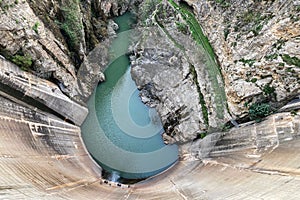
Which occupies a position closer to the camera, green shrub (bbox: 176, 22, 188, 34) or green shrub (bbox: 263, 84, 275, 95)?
green shrub (bbox: 263, 84, 275, 95)

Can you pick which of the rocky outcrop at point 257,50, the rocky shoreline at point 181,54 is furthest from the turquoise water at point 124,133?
the rocky outcrop at point 257,50

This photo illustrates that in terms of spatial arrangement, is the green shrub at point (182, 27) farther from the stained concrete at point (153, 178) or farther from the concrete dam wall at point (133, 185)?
the stained concrete at point (153, 178)

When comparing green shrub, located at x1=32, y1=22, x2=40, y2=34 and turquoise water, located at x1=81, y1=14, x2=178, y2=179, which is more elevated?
green shrub, located at x1=32, y1=22, x2=40, y2=34

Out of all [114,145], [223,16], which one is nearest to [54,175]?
[114,145]

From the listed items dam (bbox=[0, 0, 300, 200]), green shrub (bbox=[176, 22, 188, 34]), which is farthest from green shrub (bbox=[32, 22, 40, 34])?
green shrub (bbox=[176, 22, 188, 34])

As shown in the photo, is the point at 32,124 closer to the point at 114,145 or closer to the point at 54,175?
the point at 54,175

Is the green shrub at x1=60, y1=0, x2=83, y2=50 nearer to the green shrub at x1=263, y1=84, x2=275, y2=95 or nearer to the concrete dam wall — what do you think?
the concrete dam wall
